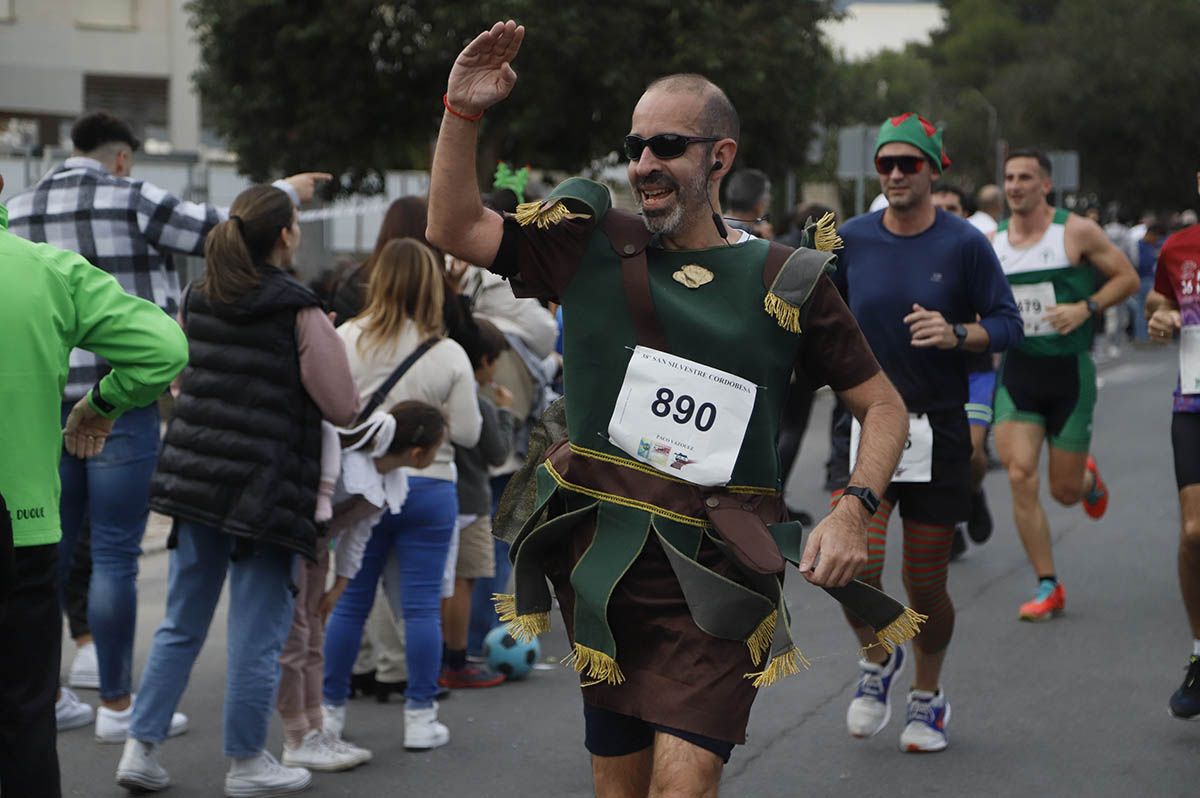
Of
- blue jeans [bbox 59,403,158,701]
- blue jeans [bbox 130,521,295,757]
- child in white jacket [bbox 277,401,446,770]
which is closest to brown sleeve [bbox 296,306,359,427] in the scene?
child in white jacket [bbox 277,401,446,770]

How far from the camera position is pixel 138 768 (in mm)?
5621

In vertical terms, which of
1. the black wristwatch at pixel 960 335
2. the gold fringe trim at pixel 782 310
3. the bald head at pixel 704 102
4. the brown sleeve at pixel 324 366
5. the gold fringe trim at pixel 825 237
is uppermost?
the bald head at pixel 704 102

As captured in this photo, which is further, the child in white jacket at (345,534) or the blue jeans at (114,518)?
the blue jeans at (114,518)

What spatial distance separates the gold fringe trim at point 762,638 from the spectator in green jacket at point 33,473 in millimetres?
1718

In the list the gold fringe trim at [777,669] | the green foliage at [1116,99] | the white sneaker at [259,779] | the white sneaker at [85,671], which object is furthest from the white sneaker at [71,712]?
the green foliage at [1116,99]

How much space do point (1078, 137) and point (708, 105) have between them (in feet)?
195

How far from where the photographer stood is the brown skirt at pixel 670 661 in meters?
3.65

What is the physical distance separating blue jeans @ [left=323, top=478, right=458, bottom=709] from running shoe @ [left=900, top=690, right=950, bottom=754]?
1.72 metres

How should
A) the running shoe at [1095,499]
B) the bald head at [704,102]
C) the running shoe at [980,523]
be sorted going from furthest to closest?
the running shoe at [980,523], the running shoe at [1095,499], the bald head at [704,102]

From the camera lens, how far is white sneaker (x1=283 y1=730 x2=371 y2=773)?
601 cm

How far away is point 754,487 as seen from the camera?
3.80m

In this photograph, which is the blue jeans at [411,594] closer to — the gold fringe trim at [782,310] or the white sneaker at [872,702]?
the white sneaker at [872,702]

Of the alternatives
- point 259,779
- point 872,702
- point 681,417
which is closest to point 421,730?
point 259,779

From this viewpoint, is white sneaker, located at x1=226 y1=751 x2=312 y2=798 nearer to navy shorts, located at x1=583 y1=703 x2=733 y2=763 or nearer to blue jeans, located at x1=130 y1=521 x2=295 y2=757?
blue jeans, located at x1=130 y1=521 x2=295 y2=757
